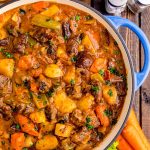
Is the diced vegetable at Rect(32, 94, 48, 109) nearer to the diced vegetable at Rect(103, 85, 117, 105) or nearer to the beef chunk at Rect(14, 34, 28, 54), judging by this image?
the beef chunk at Rect(14, 34, 28, 54)

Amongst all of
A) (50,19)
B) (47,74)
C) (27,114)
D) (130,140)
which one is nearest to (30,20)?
(50,19)

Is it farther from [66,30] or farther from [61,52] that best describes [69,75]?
[66,30]

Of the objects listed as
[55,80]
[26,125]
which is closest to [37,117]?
[26,125]

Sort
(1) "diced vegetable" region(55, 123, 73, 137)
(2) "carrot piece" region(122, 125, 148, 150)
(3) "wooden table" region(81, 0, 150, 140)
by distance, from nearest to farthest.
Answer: (1) "diced vegetable" region(55, 123, 73, 137) → (2) "carrot piece" region(122, 125, 148, 150) → (3) "wooden table" region(81, 0, 150, 140)

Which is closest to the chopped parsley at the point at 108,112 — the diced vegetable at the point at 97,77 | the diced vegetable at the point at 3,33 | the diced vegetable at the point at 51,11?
the diced vegetable at the point at 97,77

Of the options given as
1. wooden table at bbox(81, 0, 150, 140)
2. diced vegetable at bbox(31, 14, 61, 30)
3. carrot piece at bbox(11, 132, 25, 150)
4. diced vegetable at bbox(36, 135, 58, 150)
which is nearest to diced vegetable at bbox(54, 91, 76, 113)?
diced vegetable at bbox(36, 135, 58, 150)

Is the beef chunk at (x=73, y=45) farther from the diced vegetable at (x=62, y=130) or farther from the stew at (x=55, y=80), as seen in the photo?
the diced vegetable at (x=62, y=130)

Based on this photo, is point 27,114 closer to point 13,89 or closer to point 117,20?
point 13,89
